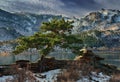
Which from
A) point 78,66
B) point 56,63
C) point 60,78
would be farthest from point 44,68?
point 60,78

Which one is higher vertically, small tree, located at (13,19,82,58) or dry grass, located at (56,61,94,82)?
small tree, located at (13,19,82,58)

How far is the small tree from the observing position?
159 feet

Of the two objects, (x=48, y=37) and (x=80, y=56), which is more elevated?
(x=48, y=37)

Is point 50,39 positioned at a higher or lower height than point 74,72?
higher

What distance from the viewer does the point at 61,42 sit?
4997cm

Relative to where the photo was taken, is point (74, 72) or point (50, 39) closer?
point (74, 72)

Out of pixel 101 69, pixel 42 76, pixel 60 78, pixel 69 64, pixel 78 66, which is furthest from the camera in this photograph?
pixel 101 69

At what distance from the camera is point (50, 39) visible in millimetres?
49375

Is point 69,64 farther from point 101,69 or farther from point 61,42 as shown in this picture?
point 101,69

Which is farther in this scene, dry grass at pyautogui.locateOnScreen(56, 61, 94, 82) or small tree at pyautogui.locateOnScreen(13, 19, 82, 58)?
small tree at pyautogui.locateOnScreen(13, 19, 82, 58)

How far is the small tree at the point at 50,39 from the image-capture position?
48312 millimetres

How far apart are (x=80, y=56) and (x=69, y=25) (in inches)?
220

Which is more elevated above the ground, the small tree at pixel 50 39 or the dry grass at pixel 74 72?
the small tree at pixel 50 39

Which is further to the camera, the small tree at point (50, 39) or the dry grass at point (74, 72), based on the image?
the small tree at point (50, 39)
